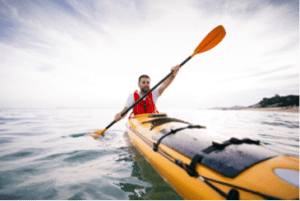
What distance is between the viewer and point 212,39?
421 cm

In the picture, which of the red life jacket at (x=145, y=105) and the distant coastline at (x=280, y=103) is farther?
the distant coastline at (x=280, y=103)

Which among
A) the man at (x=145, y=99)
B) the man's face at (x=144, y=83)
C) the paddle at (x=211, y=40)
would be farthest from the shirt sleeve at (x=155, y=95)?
the paddle at (x=211, y=40)

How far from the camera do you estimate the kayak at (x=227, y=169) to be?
1079mm

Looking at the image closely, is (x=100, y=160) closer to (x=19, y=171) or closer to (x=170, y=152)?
(x=19, y=171)

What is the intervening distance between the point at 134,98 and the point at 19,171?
3.52 m

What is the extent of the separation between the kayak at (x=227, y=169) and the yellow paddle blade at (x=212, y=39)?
3357 mm

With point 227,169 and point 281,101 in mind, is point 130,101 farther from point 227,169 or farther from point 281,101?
point 281,101

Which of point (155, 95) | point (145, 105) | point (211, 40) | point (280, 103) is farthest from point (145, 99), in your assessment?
point (280, 103)

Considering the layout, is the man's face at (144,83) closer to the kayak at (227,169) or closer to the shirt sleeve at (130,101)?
the shirt sleeve at (130,101)

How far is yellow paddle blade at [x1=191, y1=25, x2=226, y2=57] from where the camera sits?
4043mm

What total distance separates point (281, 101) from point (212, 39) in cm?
6313

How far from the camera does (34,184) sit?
2.10 meters

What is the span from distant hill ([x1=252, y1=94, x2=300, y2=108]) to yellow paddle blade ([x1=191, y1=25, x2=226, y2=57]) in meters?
58.0

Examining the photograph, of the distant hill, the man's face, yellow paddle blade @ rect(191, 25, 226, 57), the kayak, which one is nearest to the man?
the man's face
